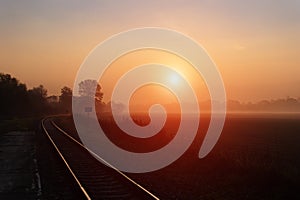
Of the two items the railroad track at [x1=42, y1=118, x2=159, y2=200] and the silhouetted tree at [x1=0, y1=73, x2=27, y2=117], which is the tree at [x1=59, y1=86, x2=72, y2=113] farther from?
the railroad track at [x1=42, y1=118, x2=159, y2=200]

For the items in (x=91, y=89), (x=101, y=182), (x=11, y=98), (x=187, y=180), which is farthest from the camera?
(x=91, y=89)

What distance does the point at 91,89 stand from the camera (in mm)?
176375

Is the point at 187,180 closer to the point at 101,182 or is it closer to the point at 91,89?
the point at 101,182

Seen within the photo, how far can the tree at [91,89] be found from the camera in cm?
17000

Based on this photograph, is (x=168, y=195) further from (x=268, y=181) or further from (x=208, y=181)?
(x=268, y=181)

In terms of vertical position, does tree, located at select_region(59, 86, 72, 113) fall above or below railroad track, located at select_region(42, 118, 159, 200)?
above

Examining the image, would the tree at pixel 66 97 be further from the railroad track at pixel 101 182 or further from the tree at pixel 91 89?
the railroad track at pixel 101 182

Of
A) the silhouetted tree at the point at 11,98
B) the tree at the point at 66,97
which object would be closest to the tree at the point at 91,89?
the tree at the point at 66,97

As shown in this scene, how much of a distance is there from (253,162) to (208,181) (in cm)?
469

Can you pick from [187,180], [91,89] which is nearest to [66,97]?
[91,89]

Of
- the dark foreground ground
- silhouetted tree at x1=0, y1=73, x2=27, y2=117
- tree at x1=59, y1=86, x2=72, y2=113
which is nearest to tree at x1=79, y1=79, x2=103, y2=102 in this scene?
tree at x1=59, y1=86, x2=72, y2=113

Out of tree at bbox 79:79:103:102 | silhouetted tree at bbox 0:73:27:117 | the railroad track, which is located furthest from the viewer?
tree at bbox 79:79:103:102

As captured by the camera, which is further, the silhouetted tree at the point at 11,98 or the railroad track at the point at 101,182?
the silhouetted tree at the point at 11,98

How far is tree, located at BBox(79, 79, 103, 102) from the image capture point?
17000cm
